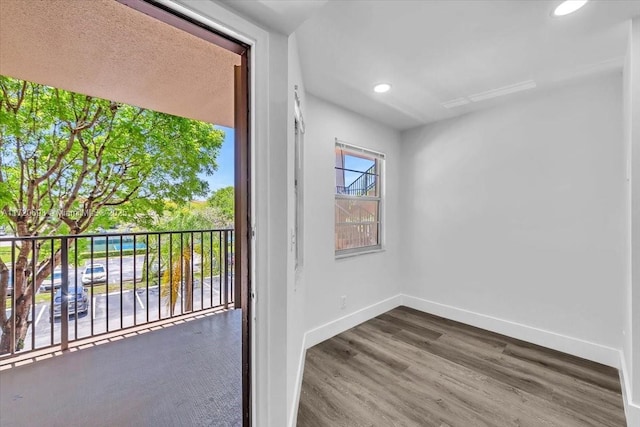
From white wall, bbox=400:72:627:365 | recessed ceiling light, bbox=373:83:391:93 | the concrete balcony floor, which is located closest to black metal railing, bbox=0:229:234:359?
the concrete balcony floor

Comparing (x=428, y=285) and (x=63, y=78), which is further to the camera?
(x=428, y=285)

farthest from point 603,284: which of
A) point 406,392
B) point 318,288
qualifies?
point 318,288

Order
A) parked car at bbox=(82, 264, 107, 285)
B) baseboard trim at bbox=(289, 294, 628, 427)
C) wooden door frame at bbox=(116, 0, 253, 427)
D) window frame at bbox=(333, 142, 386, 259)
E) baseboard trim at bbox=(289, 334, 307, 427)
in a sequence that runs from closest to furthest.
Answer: wooden door frame at bbox=(116, 0, 253, 427) < baseboard trim at bbox=(289, 334, 307, 427) < baseboard trim at bbox=(289, 294, 628, 427) < parked car at bbox=(82, 264, 107, 285) < window frame at bbox=(333, 142, 386, 259)

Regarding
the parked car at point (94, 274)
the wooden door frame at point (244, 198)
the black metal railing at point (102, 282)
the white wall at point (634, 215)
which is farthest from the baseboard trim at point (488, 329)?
the parked car at point (94, 274)

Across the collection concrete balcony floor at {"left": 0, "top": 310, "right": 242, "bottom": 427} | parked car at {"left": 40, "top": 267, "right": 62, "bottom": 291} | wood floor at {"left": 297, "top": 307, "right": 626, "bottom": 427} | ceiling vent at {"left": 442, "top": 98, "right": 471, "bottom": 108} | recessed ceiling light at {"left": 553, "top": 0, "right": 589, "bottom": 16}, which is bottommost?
wood floor at {"left": 297, "top": 307, "right": 626, "bottom": 427}

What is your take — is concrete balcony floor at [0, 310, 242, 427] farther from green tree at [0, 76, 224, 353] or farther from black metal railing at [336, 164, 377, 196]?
black metal railing at [336, 164, 377, 196]

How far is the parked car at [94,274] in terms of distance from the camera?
2.52 meters

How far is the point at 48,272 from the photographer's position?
2336 millimetres

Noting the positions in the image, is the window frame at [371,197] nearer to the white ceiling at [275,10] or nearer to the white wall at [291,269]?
the white wall at [291,269]

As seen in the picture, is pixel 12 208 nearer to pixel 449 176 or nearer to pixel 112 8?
pixel 112 8

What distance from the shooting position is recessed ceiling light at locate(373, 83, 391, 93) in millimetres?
2283

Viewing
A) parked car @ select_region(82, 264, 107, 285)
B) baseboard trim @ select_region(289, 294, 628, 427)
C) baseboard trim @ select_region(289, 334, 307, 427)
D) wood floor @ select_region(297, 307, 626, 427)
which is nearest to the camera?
baseboard trim @ select_region(289, 334, 307, 427)

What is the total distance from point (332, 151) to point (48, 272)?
2.83m

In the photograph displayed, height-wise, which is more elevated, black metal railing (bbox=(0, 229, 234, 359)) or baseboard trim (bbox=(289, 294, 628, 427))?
black metal railing (bbox=(0, 229, 234, 359))
